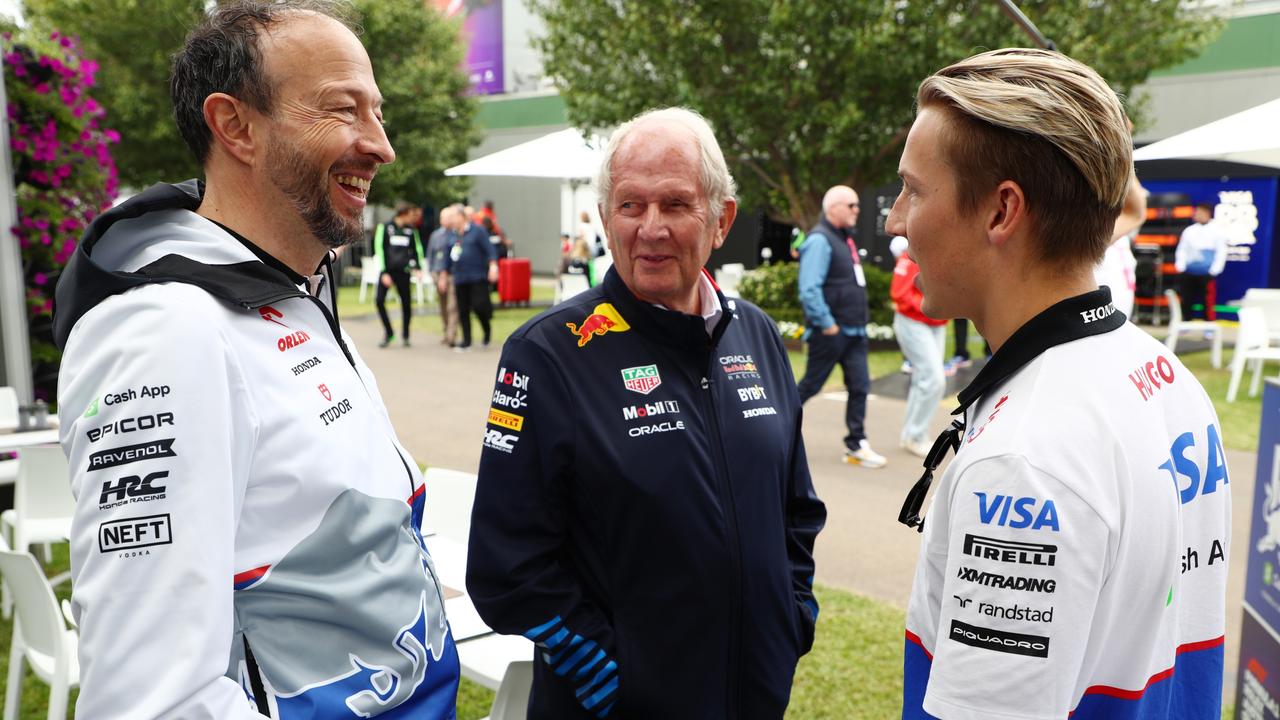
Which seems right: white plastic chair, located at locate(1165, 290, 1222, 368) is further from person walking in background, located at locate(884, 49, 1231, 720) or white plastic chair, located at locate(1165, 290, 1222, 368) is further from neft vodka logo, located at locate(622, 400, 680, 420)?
person walking in background, located at locate(884, 49, 1231, 720)

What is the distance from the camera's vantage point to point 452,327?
14.4 meters

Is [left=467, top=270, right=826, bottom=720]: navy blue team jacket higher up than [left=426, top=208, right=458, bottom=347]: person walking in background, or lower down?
higher up

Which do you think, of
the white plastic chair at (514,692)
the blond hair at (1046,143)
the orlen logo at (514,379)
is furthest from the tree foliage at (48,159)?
the blond hair at (1046,143)

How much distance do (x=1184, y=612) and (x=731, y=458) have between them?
96 cm

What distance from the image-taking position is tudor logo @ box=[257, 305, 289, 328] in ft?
4.80

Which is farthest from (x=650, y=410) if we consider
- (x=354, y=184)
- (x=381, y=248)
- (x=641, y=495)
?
(x=381, y=248)

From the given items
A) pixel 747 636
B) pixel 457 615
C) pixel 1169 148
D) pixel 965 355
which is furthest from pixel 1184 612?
pixel 965 355

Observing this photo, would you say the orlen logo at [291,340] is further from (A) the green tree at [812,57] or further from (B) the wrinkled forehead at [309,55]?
(A) the green tree at [812,57]

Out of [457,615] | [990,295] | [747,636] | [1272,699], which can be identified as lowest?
[1272,699]

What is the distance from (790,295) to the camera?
1484 cm

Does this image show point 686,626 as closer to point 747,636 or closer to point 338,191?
point 747,636

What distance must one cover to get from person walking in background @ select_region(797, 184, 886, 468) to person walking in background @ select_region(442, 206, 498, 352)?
6.89 m

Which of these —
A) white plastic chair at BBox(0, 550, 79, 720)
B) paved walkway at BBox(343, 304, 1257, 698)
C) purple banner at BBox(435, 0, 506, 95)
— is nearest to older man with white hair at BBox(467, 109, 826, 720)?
white plastic chair at BBox(0, 550, 79, 720)

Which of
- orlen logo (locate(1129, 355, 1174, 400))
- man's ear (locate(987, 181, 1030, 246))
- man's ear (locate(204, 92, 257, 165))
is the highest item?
man's ear (locate(204, 92, 257, 165))
